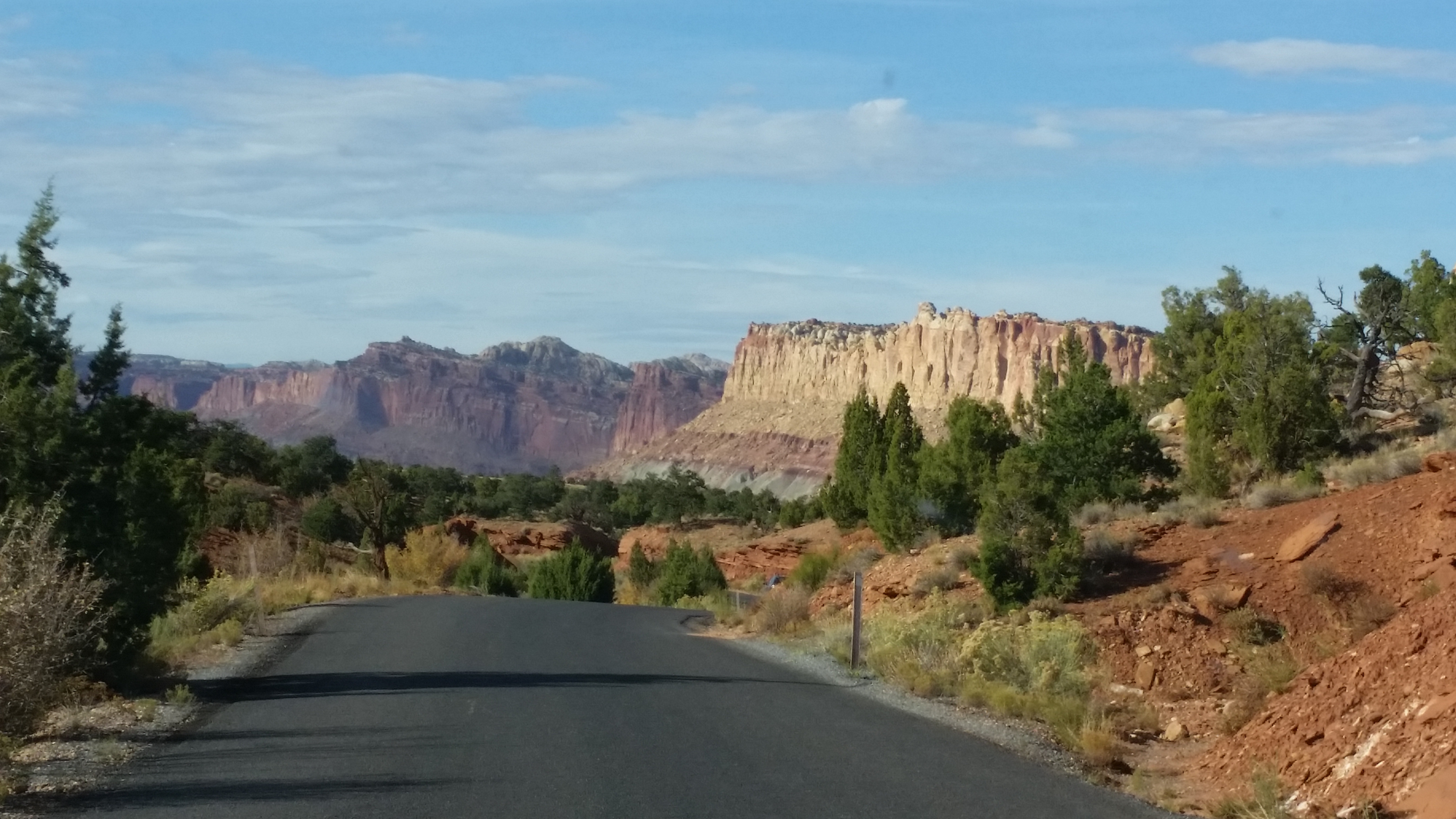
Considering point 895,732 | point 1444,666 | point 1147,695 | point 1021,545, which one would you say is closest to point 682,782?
point 895,732

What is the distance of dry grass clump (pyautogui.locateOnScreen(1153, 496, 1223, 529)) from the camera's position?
83.1 feet

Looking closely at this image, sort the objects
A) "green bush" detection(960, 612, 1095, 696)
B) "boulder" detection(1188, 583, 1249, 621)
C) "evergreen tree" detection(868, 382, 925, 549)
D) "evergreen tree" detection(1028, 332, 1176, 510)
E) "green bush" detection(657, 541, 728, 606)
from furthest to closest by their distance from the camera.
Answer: "green bush" detection(657, 541, 728, 606) → "evergreen tree" detection(868, 382, 925, 549) → "evergreen tree" detection(1028, 332, 1176, 510) → "boulder" detection(1188, 583, 1249, 621) → "green bush" detection(960, 612, 1095, 696)

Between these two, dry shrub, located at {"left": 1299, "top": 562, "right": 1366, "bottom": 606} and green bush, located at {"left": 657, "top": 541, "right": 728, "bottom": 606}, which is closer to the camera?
dry shrub, located at {"left": 1299, "top": 562, "right": 1366, "bottom": 606}

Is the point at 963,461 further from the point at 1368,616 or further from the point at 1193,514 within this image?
the point at 1368,616

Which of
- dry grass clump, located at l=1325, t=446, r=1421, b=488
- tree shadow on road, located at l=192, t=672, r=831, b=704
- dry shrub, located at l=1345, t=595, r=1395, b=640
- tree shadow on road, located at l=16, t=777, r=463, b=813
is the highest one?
dry grass clump, located at l=1325, t=446, r=1421, b=488

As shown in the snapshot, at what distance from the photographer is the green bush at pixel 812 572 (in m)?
35.4

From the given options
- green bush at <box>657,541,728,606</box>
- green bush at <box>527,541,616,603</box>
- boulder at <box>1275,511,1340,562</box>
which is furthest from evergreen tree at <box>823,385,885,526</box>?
boulder at <box>1275,511,1340,562</box>

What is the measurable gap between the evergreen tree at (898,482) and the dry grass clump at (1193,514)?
10012 mm

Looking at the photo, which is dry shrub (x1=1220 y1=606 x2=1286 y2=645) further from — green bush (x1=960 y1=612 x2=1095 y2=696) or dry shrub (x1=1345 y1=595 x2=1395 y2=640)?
green bush (x1=960 y1=612 x2=1095 y2=696)

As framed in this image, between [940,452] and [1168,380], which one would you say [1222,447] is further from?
[1168,380]

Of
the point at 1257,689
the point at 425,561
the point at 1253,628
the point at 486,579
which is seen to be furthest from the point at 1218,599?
the point at 425,561

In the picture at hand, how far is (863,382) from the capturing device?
16812 cm

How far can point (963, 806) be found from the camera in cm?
1062

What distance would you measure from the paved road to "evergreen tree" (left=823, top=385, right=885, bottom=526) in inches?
1534
